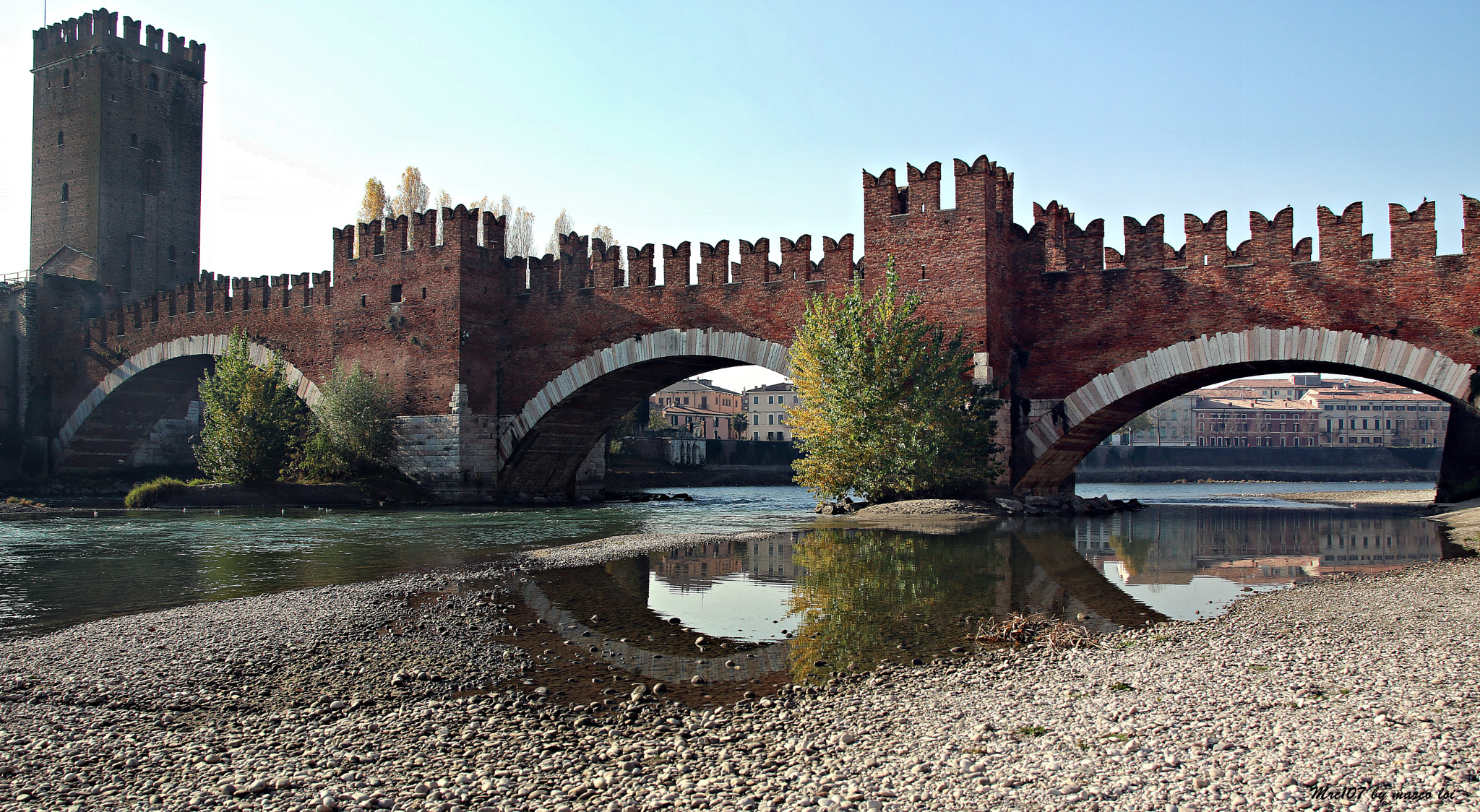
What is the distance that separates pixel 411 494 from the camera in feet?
91.2

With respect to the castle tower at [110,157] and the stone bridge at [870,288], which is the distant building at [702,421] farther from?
the stone bridge at [870,288]

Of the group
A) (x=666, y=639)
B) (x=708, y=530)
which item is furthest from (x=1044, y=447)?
(x=666, y=639)

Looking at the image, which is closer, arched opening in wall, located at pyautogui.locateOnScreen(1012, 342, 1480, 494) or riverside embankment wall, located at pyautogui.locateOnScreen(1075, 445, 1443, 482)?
arched opening in wall, located at pyautogui.locateOnScreen(1012, 342, 1480, 494)

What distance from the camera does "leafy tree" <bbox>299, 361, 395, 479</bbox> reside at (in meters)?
27.9

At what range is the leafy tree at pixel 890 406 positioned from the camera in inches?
793

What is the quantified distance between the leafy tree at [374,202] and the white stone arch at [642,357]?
17577 millimetres

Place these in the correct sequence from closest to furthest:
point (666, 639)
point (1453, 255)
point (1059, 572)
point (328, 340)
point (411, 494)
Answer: point (666, 639), point (1059, 572), point (1453, 255), point (411, 494), point (328, 340)

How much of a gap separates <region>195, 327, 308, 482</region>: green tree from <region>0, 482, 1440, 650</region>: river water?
14.8 feet

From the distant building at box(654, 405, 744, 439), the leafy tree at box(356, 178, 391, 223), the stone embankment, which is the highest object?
the leafy tree at box(356, 178, 391, 223)

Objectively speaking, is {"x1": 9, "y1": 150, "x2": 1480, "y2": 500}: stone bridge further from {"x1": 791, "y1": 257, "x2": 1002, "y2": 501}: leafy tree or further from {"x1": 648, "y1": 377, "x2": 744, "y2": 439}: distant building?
{"x1": 648, "y1": 377, "x2": 744, "y2": 439}: distant building

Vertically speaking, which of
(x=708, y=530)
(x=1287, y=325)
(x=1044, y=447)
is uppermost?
(x=1287, y=325)

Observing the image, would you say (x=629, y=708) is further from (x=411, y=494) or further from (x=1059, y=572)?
(x=411, y=494)

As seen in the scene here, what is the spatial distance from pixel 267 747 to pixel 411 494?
943 inches

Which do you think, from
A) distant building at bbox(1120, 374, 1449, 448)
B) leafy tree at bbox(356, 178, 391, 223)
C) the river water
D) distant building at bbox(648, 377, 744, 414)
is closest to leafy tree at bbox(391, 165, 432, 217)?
leafy tree at bbox(356, 178, 391, 223)
